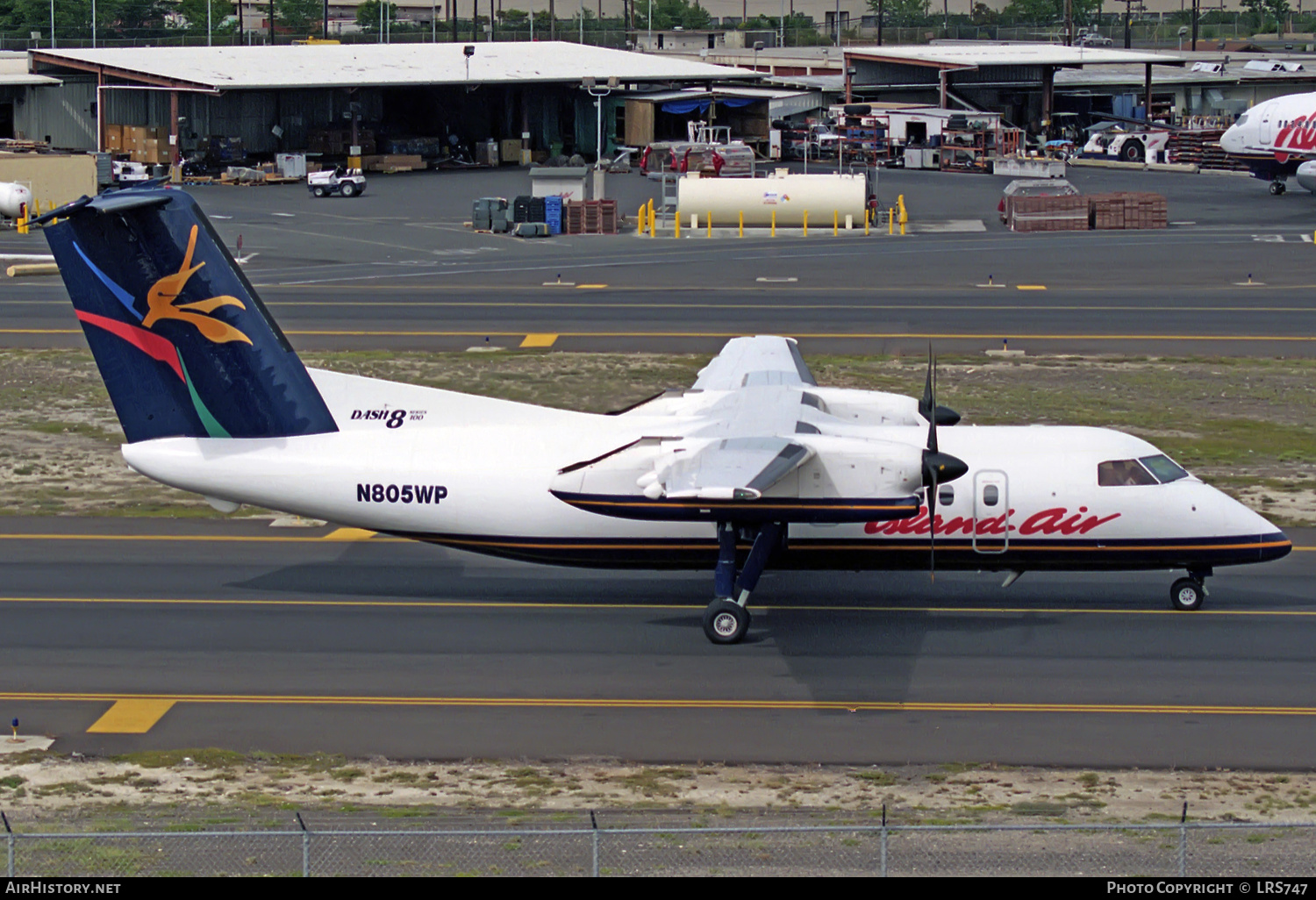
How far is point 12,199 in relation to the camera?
72375 millimetres

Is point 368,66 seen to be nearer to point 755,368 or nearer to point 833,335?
point 833,335

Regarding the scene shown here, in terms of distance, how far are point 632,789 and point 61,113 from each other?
303 feet

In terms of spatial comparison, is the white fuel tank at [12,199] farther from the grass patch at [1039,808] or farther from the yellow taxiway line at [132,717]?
the grass patch at [1039,808]

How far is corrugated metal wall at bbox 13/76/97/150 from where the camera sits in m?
97.2

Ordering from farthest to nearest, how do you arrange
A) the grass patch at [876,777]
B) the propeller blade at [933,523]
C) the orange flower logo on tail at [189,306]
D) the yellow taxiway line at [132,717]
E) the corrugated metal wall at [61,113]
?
the corrugated metal wall at [61,113] → the orange flower logo on tail at [189,306] → the propeller blade at [933,523] → the yellow taxiway line at [132,717] → the grass patch at [876,777]

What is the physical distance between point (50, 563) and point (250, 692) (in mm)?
7615

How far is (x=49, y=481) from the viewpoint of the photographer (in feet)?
104

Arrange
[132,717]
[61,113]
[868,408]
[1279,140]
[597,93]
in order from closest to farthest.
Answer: [132,717] < [868,408] < [1279,140] < [597,93] < [61,113]

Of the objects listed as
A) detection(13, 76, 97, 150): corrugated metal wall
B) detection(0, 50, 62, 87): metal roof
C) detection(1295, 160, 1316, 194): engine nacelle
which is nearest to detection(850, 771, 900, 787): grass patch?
detection(1295, 160, 1316, 194): engine nacelle

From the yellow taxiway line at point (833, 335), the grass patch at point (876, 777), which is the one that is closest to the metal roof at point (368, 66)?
the yellow taxiway line at point (833, 335)

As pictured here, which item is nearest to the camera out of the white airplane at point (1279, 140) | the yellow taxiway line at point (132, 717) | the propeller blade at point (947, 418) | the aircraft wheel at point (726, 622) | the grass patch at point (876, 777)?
the grass patch at point (876, 777)

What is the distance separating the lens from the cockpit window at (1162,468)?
24.0m

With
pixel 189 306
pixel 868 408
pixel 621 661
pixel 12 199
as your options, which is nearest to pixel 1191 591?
pixel 868 408

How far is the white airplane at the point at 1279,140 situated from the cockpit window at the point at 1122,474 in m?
63.2
